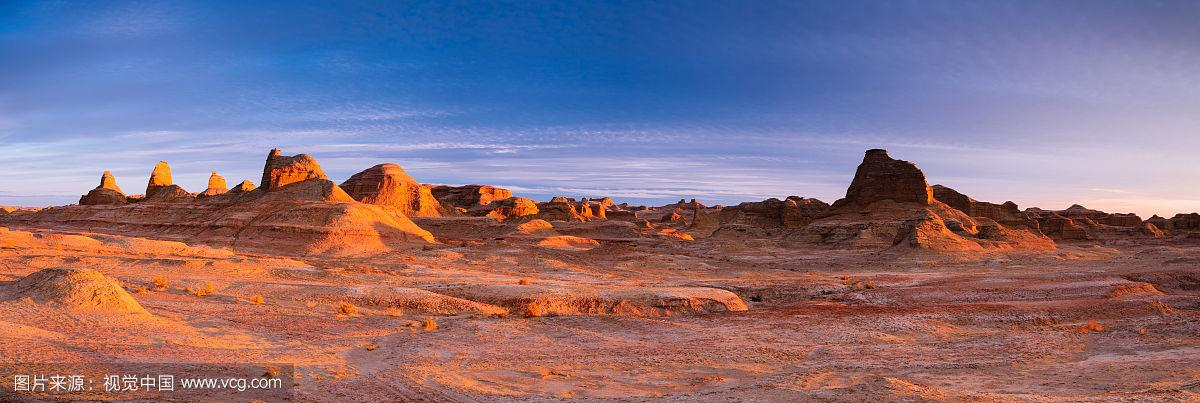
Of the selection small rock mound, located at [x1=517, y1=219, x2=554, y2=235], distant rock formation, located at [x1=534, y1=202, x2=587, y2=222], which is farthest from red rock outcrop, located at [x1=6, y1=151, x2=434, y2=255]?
distant rock formation, located at [x1=534, y1=202, x2=587, y2=222]

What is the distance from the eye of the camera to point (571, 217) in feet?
289

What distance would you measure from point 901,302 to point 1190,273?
15546 mm

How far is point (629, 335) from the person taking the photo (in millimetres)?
16047

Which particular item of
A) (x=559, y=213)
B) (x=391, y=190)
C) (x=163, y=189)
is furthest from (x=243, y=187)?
(x=559, y=213)

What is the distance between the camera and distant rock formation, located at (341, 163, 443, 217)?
73438 mm

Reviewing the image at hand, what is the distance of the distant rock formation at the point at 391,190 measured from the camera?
73438 mm

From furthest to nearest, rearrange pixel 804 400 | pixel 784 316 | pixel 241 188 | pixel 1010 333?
1. pixel 241 188
2. pixel 784 316
3. pixel 1010 333
4. pixel 804 400

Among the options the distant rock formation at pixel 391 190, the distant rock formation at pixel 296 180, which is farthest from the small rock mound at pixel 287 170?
the distant rock formation at pixel 391 190

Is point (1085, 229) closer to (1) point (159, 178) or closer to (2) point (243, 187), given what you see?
(2) point (243, 187)

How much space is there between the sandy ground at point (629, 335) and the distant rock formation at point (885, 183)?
39.6 meters

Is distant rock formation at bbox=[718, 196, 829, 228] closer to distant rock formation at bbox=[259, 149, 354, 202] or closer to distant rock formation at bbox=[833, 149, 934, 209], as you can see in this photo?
distant rock formation at bbox=[833, 149, 934, 209]

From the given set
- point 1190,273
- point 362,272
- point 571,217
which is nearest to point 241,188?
point 362,272

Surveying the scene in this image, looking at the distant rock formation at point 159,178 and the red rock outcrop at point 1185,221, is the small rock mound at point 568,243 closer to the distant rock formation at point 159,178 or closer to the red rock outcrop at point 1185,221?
the distant rock formation at point 159,178

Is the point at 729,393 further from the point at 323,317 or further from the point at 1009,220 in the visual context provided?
the point at 1009,220
